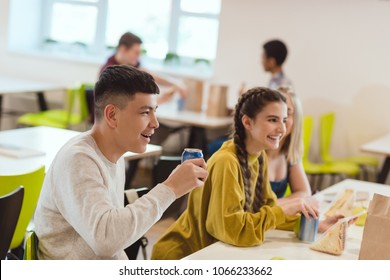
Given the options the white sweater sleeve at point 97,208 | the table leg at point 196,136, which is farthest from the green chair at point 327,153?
the white sweater sleeve at point 97,208

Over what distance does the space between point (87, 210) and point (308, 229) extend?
3.16 feet

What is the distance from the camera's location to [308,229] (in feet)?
8.21

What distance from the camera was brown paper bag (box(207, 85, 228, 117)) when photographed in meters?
6.17

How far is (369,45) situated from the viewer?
19.7 ft

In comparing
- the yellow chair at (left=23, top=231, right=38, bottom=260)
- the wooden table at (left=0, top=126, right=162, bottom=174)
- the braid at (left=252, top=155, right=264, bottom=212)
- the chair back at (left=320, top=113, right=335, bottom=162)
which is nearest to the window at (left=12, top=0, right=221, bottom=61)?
the chair back at (left=320, top=113, right=335, bottom=162)

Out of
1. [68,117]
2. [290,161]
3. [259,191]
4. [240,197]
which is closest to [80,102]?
[68,117]

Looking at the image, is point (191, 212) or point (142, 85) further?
point (191, 212)

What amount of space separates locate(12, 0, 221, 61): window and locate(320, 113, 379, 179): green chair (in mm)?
1445

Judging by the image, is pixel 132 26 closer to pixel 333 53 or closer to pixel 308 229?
pixel 333 53

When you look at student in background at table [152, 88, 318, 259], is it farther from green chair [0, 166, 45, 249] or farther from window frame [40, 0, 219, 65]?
window frame [40, 0, 219, 65]

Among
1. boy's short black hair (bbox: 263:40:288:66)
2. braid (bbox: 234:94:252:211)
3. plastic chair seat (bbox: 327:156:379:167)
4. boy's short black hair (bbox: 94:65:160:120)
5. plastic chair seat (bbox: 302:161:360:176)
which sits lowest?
plastic chair seat (bbox: 302:161:360:176)
